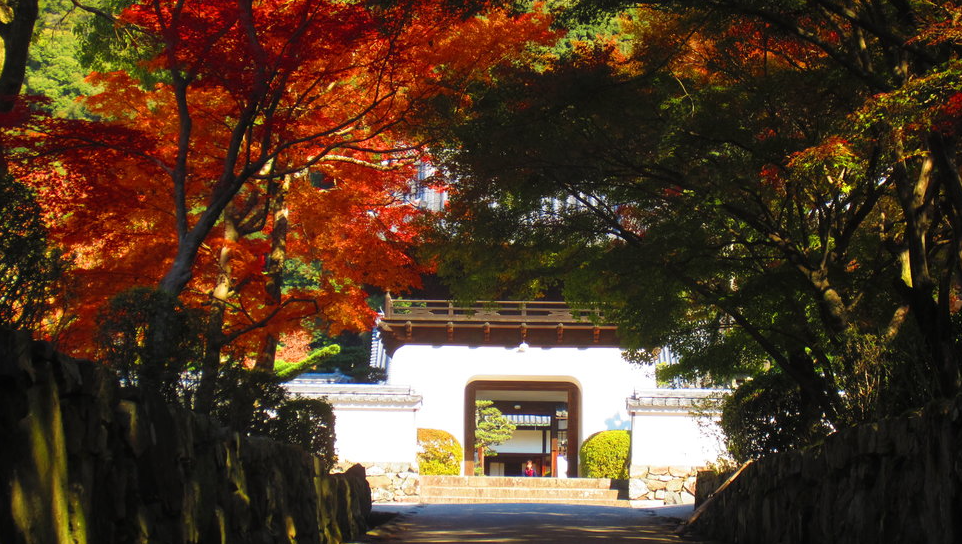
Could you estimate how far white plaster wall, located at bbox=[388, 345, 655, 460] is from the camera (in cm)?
2506

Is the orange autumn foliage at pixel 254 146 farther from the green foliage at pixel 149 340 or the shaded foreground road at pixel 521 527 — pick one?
the shaded foreground road at pixel 521 527

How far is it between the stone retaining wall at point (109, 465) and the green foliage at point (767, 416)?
21.9 ft

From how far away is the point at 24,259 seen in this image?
543 cm

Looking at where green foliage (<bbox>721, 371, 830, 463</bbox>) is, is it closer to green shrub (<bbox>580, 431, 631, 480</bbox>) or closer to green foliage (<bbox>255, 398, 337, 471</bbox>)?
green foliage (<bbox>255, 398, 337, 471</bbox>)

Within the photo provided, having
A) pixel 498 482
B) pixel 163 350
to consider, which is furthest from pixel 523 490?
pixel 163 350

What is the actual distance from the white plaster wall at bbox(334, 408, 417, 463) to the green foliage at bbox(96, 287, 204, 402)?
48.6ft

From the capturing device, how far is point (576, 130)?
956 centimetres

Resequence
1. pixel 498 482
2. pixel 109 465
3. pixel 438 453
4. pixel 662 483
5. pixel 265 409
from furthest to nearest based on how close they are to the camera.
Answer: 1. pixel 438 453
2. pixel 498 482
3. pixel 662 483
4. pixel 265 409
5. pixel 109 465

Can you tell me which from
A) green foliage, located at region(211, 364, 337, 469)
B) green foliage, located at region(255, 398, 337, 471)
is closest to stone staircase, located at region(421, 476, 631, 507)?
green foliage, located at region(255, 398, 337, 471)

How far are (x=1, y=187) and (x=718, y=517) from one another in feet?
27.9

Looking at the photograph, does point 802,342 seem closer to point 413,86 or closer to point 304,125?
point 413,86

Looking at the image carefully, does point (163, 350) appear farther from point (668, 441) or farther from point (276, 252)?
point (668, 441)

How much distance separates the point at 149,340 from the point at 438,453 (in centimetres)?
1686

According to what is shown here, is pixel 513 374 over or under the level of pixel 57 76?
under
